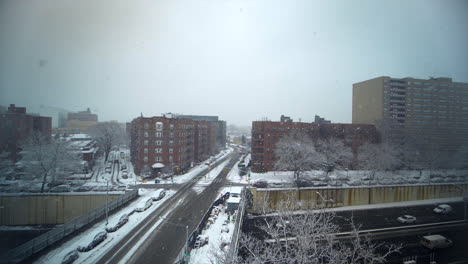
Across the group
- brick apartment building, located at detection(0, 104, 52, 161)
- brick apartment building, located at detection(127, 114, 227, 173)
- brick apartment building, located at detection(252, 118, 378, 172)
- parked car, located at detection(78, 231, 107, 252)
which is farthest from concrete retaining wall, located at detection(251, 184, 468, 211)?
brick apartment building, located at detection(0, 104, 52, 161)

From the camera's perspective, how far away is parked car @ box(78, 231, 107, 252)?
13094 millimetres

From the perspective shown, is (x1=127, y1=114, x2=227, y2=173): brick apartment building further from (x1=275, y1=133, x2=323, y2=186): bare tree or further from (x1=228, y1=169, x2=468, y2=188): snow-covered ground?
(x1=275, y1=133, x2=323, y2=186): bare tree

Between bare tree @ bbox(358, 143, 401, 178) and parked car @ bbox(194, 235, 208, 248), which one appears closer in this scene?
parked car @ bbox(194, 235, 208, 248)

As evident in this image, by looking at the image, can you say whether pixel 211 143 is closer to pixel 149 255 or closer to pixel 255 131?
pixel 255 131

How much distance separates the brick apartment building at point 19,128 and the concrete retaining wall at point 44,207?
4.97 metres

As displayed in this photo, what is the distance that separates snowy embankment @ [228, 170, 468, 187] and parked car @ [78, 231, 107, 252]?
65.6 ft

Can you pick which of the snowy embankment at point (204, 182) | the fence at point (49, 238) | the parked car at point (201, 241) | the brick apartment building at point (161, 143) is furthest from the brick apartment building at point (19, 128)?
the snowy embankment at point (204, 182)

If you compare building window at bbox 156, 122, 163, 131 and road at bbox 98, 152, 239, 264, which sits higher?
building window at bbox 156, 122, 163, 131

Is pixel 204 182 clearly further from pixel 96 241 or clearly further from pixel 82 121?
pixel 82 121

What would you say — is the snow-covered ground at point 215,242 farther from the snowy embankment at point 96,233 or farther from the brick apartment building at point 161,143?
the brick apartment building at point 161,143

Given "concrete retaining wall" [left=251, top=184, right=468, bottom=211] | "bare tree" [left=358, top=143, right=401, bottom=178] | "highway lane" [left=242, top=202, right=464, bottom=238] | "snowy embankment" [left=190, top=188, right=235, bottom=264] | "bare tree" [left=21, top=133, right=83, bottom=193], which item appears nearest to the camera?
"snowy embankment" [left=190, top=188, right=235, bottom=264]

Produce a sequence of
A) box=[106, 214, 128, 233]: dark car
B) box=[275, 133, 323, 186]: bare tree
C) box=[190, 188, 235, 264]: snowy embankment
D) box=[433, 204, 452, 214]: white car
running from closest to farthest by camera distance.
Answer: box=[190, 188, 235, 264]: snowy embankment, box=[106, 214, 128, 233]: dark car, box=[433, 204, 452, 214]: white car, box=[275, 133, 323, 186]: bare tree

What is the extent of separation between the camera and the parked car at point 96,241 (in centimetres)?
1309

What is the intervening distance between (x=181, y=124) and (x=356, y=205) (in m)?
29.5
